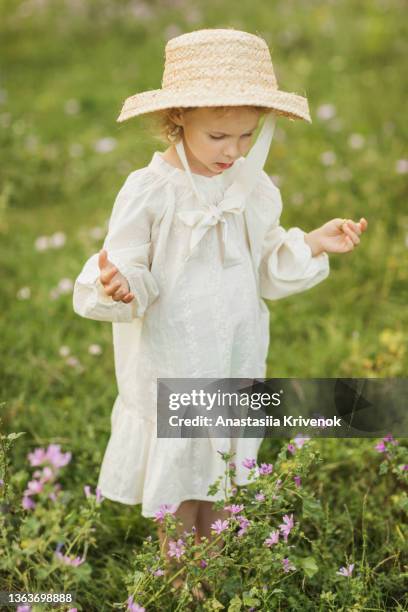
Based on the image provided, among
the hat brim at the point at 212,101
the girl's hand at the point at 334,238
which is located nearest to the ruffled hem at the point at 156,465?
the girl's hand at the point at 334,238

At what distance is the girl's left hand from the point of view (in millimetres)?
2098

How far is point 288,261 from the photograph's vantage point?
2.18 m

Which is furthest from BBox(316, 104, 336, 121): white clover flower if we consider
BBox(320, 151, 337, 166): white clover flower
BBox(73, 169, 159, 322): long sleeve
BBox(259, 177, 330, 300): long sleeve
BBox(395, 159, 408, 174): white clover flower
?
BBox(73, 169, 159, 322): long sleeve

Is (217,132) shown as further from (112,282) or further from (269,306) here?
(269,306)

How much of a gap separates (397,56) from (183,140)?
15.3ft

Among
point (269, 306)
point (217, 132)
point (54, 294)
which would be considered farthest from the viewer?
point (269, 306)

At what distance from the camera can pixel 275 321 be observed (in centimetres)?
367

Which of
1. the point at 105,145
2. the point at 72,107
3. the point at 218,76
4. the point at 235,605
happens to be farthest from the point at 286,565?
the point at 72,107

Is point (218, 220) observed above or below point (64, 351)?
above

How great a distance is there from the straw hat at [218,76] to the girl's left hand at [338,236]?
1.32ft

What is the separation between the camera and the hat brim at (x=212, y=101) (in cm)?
175

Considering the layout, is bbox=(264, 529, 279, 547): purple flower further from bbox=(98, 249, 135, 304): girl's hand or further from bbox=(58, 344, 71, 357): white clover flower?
bbox=(58, 344, 71, 357): white clover flower

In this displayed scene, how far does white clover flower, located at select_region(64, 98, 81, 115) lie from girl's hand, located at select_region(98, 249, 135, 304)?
4.80m

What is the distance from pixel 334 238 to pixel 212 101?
645 millimetres
